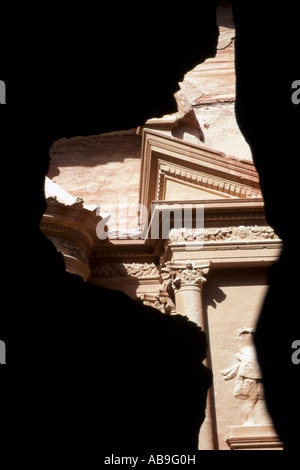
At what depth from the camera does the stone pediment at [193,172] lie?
31.3ft

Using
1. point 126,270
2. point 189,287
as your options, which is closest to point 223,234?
point 189,287

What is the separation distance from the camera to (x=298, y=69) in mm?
2244

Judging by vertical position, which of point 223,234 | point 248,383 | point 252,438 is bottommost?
point 252,438

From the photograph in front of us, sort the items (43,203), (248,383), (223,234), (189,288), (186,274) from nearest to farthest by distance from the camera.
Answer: (43,203) → (248,383) → (189,288) → (186,274) → (223,234)

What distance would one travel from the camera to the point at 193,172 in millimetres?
9734

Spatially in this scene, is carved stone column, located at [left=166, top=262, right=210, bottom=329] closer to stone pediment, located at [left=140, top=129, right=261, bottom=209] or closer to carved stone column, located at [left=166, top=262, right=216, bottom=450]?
carved stone column, located at [left=166, top=262, right=216, bottom=450]

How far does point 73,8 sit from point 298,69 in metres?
0.83

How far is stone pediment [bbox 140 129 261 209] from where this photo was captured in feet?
31.3

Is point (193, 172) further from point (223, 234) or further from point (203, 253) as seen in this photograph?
point (203, 253)

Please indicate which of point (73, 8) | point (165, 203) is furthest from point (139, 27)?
point (165, 203)
